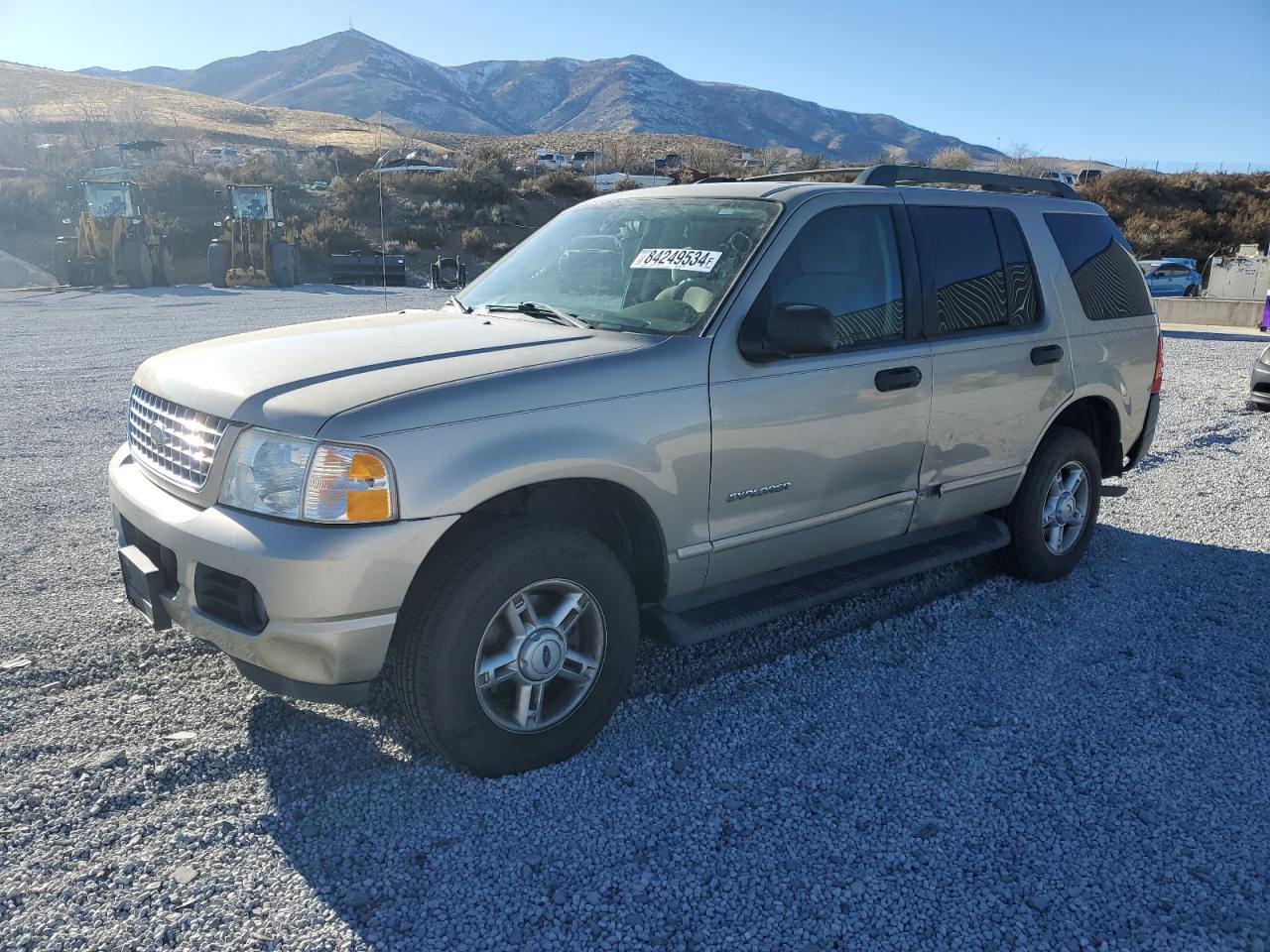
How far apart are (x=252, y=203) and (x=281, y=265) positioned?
2016mm

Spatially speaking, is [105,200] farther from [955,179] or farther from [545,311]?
[955,179]

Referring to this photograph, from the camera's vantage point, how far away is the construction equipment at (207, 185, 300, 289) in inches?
1035

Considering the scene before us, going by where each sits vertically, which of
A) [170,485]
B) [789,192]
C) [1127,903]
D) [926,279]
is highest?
[789,192]

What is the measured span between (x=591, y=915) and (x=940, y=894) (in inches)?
38.0

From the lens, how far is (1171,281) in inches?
1097

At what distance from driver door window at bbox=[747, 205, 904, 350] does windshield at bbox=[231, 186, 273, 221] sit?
25.6 meters

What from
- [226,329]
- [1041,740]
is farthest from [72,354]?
[1041,740]

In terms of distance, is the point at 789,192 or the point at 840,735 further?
the point at 789,192

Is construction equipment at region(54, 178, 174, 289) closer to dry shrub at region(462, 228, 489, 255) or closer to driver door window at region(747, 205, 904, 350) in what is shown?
dry shrub at region(462, 228, 489, 255)

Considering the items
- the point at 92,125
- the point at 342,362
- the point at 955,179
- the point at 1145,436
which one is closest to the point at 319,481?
the point at 342,362

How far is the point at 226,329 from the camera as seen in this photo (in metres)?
16.1

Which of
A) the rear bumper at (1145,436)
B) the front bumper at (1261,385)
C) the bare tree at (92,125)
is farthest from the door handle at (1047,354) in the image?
the bare tree at (92,125)

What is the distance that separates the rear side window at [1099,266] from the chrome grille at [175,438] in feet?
13.4

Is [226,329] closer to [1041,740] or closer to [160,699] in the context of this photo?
[160,699]
